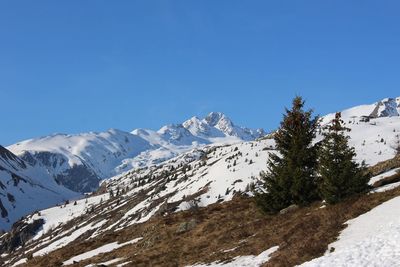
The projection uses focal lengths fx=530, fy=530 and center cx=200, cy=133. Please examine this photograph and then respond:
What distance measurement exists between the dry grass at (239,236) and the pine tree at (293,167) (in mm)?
1613

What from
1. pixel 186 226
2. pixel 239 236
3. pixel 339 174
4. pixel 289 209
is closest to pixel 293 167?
pixel 289 209

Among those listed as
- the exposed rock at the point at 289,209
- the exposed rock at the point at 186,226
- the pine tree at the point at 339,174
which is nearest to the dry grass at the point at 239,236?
the exposed rock at the point at 186,226

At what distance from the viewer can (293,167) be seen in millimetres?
38844

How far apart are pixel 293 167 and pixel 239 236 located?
7.28 m

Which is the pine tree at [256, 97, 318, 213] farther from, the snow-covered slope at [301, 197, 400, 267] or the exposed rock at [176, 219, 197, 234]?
the snow-covered slope at [301, 197, 400, 267]

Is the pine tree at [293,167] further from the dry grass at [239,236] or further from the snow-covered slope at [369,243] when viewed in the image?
the snow-covered slope at [369,243]

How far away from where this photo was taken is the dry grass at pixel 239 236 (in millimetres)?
26163

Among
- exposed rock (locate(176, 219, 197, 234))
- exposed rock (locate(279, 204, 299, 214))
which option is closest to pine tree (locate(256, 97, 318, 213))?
exposed rock (locate(279, 204, 299, 214))

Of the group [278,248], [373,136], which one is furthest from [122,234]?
[373,136]

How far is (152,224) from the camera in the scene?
5375 cm

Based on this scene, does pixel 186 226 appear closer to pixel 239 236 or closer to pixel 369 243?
pixel 239 236

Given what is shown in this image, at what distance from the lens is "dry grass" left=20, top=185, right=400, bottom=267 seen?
2616 centimetres

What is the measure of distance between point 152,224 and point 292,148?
20262 mm

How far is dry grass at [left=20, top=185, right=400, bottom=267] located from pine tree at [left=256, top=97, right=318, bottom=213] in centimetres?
161
